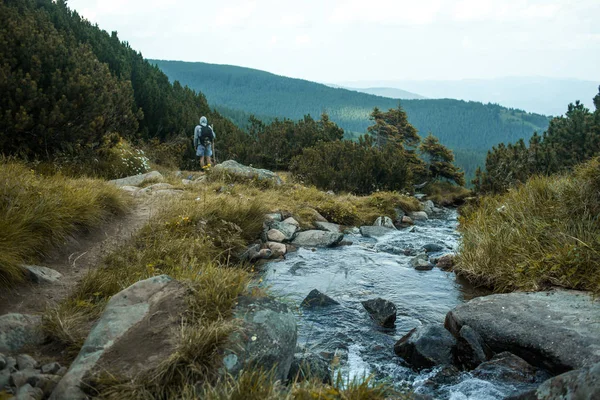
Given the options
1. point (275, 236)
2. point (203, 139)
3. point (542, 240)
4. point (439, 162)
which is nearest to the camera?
point (542, 240)

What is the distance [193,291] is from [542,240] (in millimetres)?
5206

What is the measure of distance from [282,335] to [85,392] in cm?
144

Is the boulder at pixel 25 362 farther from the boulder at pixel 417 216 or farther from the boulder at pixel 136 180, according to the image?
the boulder at pixel 417 216

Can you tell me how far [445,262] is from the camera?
7852mm

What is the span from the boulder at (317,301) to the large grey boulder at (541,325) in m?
1.51

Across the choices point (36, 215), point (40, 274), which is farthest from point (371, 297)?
point (36, 215)

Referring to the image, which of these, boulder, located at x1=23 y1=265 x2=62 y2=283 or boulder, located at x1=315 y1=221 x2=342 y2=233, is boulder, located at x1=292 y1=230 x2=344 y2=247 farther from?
boulder, located at x1=23 y1=265 x2=62 y2=283

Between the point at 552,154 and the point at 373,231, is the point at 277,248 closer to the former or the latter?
the point at 373,231

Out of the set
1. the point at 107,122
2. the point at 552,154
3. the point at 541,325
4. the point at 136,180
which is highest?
the point at 552,154

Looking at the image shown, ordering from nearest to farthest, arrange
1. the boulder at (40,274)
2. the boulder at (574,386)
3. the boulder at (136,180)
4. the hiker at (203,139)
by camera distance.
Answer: the boulder at (574,386) < the boulder at (40,274) < the boulder at (136,180) < the hiker at (203,139)

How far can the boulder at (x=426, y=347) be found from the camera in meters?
4.23

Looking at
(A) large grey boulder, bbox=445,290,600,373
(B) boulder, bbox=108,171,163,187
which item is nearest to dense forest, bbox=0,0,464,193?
(B) boulder, bbox=108,171,163,187

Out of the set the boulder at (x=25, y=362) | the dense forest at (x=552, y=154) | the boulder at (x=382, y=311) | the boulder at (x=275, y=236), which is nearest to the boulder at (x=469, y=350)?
the boulder at (x=382, y=311)

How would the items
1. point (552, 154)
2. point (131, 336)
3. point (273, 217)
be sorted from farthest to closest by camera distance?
point (552, 154) → point (273, 217) → point (131, 336)
